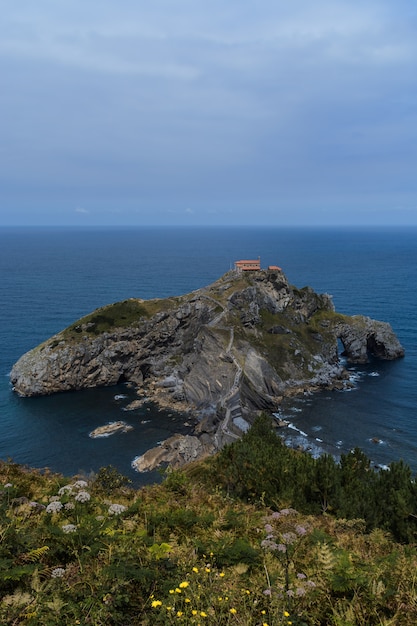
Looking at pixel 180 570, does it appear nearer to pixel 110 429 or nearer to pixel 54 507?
pixel 54 507

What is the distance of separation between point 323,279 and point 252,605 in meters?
184

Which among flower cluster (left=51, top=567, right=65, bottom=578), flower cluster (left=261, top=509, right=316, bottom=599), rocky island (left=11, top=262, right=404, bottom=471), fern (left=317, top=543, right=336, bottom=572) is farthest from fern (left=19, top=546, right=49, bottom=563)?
rocky island (left=11, top=262, right=404, bottom=471)

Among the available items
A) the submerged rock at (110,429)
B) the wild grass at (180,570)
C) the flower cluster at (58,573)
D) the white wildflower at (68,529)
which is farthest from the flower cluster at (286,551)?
the submerged rock at (110,429)

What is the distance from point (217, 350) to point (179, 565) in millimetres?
69950

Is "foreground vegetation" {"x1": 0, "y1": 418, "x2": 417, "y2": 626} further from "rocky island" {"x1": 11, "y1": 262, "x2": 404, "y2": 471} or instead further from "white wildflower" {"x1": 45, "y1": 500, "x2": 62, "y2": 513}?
"rocky island" {"x1": 11, "y1": 262, "x2": 404, "y2": 471}

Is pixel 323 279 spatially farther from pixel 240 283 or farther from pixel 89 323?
pixel 89 323

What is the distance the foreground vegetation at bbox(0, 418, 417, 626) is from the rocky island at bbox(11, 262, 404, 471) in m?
49.5

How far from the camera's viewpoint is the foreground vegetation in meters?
6.62

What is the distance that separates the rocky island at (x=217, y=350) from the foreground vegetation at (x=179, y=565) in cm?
4952

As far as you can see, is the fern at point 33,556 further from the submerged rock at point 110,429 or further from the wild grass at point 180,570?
the submerged rock at point 110,429

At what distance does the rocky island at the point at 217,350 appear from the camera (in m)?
72.1

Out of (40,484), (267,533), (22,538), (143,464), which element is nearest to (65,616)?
(22,538)

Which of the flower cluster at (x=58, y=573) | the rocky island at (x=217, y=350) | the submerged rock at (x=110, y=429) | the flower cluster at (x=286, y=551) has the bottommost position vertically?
the submerged rock at (x=110, y=429)

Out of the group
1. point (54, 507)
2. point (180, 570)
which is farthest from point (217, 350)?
point (180, 570)
